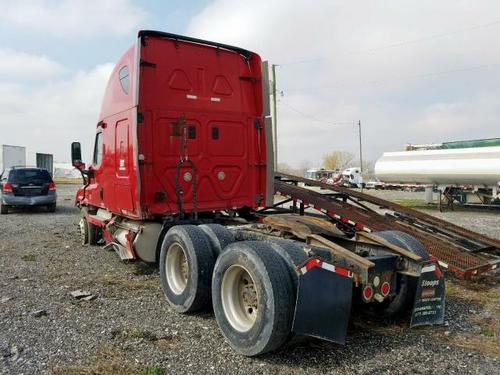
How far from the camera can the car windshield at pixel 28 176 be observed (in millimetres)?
16688

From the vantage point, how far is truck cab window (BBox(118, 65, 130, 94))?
21.9 feet

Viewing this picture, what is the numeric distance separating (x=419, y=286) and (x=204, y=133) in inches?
153

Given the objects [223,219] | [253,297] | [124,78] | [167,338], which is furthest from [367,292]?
[124,78]

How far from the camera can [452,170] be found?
18094mm

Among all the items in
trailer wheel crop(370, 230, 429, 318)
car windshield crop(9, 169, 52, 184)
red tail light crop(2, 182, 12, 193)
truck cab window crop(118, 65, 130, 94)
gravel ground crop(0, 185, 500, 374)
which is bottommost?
gravel ground crop(0, 185, 500, 374)

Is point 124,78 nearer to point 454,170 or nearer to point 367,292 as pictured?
point 367,292

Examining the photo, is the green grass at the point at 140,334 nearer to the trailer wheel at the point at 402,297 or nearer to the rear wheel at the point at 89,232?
the trailer wheel at the point at 402,297

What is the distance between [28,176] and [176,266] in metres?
13.7

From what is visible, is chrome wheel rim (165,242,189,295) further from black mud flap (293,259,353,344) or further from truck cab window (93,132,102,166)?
truck cab window (93,132,102,166)

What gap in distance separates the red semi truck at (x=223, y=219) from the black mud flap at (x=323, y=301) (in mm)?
10

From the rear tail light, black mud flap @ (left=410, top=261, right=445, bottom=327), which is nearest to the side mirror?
the rear tail light

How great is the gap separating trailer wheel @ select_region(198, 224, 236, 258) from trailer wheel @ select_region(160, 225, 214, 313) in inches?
2.3

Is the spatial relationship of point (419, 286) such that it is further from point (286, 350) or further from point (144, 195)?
point (144, 195)

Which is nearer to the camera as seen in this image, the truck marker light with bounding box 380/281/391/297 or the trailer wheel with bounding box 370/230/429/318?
the truck marker light with bounding box 380/281/391/297
